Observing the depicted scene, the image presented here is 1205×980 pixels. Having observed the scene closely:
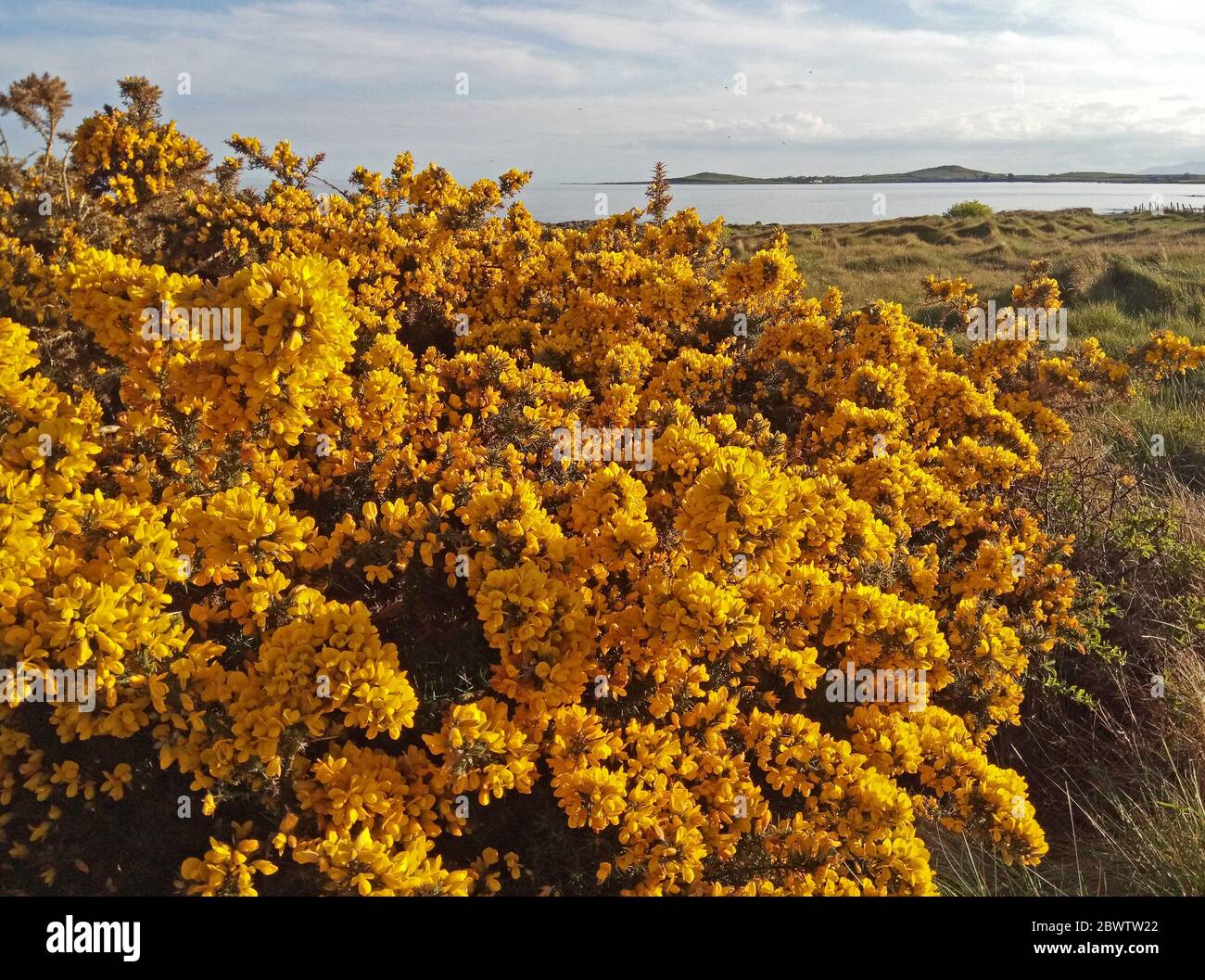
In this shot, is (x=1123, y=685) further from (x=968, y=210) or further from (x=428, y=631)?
(x=968, y=210)

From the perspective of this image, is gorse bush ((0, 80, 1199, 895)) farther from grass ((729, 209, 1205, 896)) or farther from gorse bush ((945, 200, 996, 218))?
gorse bush ((945, 200, 996, 218))

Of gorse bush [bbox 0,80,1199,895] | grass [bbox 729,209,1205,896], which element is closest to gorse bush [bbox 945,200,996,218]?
grass [bbox 729,209,1205,896]

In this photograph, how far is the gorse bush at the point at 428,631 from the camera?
2.29 metres

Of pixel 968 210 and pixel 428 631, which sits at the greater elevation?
pixel 968 210

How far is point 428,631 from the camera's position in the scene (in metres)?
3.04

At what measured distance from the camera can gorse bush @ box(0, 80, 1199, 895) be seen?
7.50 ft

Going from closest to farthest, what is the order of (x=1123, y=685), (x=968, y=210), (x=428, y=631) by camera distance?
1. (x=428, y=631)
2. (x=1123, y=685)
3. (x=968, y=210)

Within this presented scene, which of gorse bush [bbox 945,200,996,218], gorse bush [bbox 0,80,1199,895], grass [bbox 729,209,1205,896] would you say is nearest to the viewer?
gorse bush [bbox 0,80,1199,895]

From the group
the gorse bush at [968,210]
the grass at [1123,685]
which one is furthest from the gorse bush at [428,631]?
the gorse bush at [968,210]

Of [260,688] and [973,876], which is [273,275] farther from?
[973,876]

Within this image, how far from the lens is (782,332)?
5.70m

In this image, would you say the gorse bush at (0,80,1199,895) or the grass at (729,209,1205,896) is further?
the grass at (729,209,1205,896)

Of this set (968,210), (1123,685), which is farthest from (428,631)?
(968,210)

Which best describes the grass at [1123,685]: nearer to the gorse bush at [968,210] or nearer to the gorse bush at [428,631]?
the gorse bush at [428,631]
